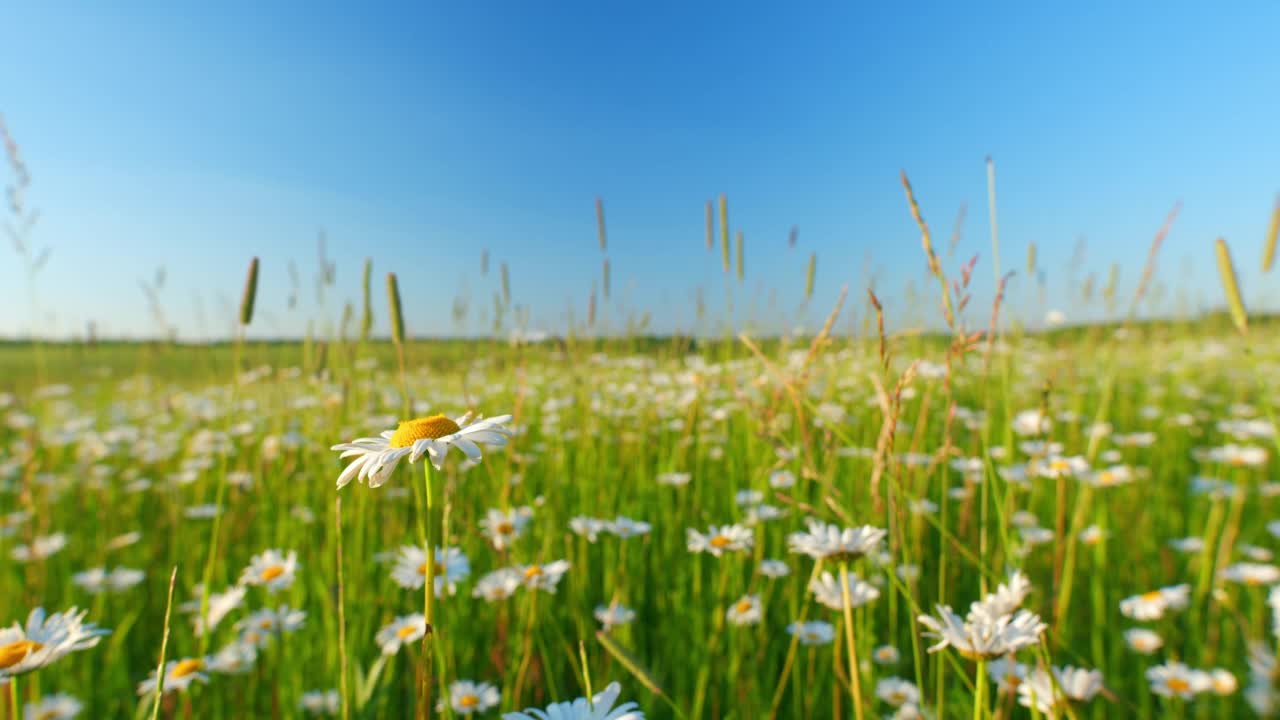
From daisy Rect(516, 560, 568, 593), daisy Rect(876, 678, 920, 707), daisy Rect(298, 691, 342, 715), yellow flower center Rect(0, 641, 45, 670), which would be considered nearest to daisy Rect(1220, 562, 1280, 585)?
daisy Rect(876, 678, 920, 707)

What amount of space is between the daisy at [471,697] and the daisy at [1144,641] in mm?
1745

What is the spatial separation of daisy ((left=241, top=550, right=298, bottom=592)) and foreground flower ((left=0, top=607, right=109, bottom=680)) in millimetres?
648

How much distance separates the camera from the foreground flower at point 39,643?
2.65 ft

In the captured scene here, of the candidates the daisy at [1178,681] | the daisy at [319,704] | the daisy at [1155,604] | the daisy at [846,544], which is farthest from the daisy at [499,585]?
the daisy at [1155,604]

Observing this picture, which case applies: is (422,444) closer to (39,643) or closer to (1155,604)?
(39,643)

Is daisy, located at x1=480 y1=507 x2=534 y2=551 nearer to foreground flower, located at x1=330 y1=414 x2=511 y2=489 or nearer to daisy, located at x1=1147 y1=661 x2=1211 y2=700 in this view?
foreground flower, located at x1=330 y1=414 x2=511 y2=489

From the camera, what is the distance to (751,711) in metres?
1.36

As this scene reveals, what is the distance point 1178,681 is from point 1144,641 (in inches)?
13.7

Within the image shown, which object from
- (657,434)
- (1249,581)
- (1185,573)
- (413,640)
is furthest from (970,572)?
(413,640)

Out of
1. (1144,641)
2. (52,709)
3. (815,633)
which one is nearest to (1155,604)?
(1144,641)

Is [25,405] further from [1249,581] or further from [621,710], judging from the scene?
[1249,581]

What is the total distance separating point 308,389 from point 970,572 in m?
4.01

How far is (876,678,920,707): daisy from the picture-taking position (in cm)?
147

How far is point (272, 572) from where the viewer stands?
1727 millimetres
